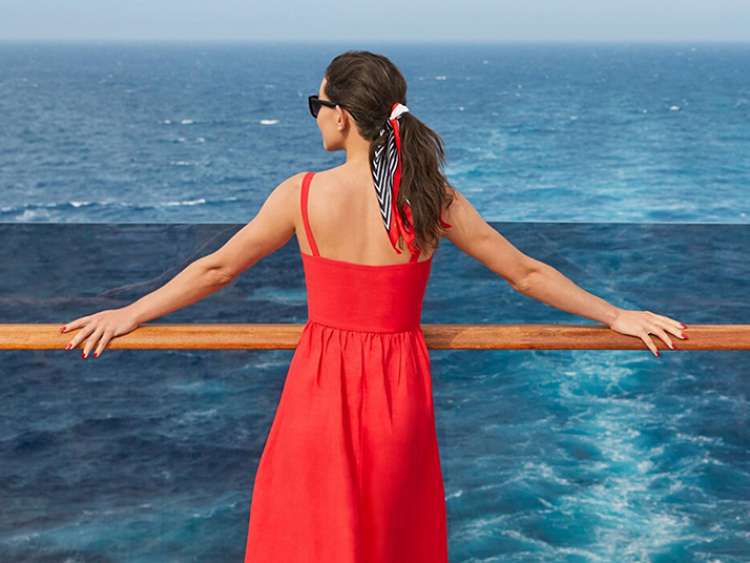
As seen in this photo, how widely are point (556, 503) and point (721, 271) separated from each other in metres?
6.36

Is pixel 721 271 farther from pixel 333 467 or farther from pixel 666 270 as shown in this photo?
pixel 333 467

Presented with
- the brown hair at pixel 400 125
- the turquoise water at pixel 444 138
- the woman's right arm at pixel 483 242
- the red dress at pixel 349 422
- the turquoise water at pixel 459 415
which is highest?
the brown hair at pixel 400 125

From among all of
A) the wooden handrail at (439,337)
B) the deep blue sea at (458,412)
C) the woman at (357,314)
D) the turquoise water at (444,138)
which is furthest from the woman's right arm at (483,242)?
the turquoise water at (444,138)

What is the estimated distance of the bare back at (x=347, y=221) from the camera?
1.75 metres

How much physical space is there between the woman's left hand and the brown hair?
1.44 feet

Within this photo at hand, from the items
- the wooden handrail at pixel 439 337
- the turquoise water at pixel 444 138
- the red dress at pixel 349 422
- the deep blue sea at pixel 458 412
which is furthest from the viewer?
the turquoise water at pixel 444 138

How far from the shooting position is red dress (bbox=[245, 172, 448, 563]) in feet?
5.90

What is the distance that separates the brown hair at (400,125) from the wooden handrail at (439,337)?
28 centimetres

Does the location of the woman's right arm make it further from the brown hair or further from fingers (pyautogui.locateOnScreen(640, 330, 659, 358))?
fingers (pyautogui.locateOnScreen(640, 330, 659, 358))

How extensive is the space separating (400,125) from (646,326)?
621 millimetres

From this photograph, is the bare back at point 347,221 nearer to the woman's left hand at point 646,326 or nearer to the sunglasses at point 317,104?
the sunglasses at point 317,104

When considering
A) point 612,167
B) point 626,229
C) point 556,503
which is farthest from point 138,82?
point 556,503

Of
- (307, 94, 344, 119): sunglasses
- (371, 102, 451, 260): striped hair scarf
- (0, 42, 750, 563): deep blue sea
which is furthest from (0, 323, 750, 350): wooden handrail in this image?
(0, 42, 750, 563): deep blue sea

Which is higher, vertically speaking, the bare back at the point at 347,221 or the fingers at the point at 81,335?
the bare back at the point at 347,221
